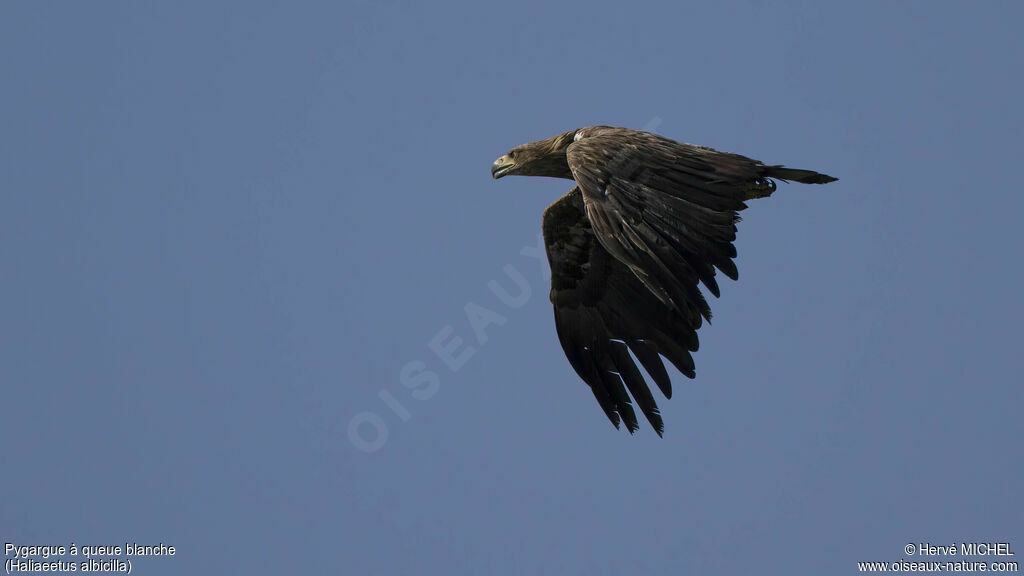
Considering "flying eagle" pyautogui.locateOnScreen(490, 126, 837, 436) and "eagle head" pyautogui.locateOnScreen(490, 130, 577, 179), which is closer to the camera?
"flying eagle" pyautogui.locateOnScreen(490, 126, 837, 436)

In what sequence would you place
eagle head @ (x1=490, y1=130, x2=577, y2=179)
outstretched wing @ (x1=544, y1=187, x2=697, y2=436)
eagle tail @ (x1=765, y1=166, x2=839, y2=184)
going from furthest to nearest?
eagle head @ (x1=490, y1=130, x2=577, y2=179), outstretched wing @ (x1=544, y1=187, x2=697, y2=436), eagle tail @ (x1=765, y1=166, x2=839, y2=184)

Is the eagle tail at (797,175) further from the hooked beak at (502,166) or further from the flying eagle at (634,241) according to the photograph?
the hooked beak at (502,166)

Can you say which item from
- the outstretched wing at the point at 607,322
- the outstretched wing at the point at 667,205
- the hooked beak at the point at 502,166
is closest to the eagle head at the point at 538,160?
the hooked beak at the point at 502,166

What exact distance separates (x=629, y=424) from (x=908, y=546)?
5.69 meters

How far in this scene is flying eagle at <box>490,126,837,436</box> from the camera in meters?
12.5

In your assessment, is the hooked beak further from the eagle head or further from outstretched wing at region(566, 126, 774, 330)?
outstretched wing at region(566, 126, 774, 330)

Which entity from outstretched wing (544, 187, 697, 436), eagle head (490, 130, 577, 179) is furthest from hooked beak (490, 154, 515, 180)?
outstretched wing (544, 187, 697, 436)

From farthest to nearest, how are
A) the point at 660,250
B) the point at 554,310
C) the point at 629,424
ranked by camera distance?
the point at 554,310, the point at 629,424, the point at 660,250

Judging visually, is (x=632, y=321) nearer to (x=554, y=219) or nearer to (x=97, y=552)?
(x=554, y=219)

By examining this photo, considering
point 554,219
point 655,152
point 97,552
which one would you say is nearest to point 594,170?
point 655,152

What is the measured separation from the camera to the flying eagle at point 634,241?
12.5 metres

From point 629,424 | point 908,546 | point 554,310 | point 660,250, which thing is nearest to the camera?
point 660,250

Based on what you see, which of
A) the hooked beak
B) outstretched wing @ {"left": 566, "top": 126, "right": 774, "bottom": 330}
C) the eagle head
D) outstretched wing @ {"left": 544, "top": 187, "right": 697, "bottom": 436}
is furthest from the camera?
the hooked beak

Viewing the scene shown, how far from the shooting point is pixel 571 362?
610 inches
